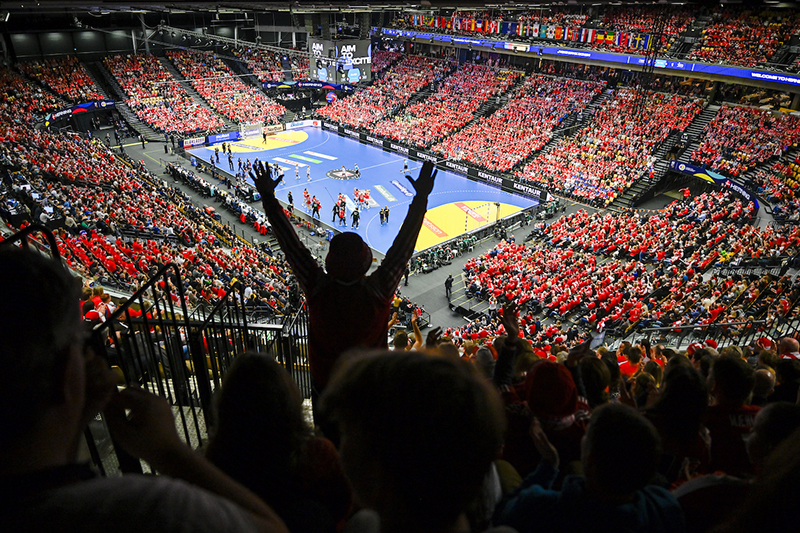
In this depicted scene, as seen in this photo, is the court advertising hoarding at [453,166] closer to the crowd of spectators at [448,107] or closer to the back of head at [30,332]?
the crowd of spectators at [448,107]

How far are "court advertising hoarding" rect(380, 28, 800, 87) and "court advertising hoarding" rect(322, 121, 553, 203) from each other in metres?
12.5

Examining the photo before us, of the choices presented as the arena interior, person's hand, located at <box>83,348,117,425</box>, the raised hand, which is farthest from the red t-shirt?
person's hand, located at <box>83,348,117,425</box>

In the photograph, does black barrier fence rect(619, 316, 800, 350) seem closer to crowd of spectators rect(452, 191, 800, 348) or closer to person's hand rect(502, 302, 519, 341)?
crowd of spectators rect(452, 191, 800, 348)

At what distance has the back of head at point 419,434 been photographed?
3.81 feet

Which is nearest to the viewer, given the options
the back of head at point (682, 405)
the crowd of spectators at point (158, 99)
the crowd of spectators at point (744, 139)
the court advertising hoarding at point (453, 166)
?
the back of head at point (682, 405)

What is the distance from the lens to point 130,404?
142cm

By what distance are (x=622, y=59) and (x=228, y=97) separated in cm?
3532

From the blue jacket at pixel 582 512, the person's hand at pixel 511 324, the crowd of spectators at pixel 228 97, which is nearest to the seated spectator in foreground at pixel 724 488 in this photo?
the blue jacket at pixel 582 512

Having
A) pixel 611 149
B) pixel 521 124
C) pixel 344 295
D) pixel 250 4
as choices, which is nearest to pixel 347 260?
pixel 344 295

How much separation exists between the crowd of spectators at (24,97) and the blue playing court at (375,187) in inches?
410

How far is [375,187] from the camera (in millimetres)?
32812

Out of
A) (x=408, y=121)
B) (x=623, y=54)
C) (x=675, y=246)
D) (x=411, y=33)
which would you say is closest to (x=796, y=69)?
(x=623, y=54)

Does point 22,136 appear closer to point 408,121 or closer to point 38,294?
point 408,121

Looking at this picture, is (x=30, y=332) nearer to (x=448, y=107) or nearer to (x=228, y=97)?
(x=448, y=107)
